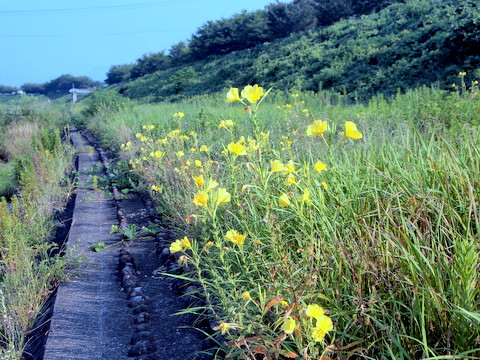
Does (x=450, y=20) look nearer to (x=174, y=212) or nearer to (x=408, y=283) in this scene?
→ (x=174, y=212)

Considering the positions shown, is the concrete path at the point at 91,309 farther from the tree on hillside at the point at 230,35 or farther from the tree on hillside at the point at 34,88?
the tree on hillside at the point at 34,88

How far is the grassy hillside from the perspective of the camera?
47.5 feet

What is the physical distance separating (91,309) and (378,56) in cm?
1713

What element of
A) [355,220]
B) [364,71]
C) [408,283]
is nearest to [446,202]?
[355,220]

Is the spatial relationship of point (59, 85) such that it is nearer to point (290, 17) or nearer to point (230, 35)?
point (230, 35)

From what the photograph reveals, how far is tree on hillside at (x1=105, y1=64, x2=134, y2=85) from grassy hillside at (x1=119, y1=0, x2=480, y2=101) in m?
28.7

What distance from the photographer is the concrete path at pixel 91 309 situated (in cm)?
284

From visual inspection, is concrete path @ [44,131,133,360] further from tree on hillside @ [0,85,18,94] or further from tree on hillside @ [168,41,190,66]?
tree on hillside @ [0,85,18,94]

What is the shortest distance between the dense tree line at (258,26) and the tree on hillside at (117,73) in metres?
7.97

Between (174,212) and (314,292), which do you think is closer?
(314,292)

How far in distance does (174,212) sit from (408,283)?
3.16 m

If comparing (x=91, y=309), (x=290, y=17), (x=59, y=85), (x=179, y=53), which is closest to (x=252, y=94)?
(x=91, y=309)

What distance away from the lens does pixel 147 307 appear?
10.8 ft

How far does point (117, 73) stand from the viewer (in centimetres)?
5925
